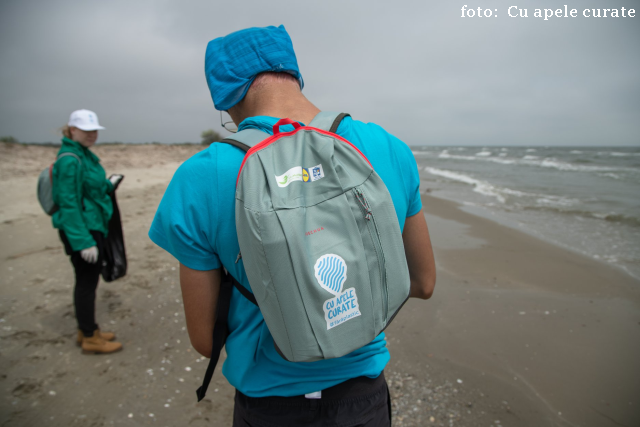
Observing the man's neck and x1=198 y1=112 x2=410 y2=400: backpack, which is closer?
x1=198 y1=112 x2=410 y2=400: backpack

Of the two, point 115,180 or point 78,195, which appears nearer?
point 78,195

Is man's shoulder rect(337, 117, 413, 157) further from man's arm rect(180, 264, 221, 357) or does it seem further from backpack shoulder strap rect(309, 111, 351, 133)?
man's arm rect(180, 264, 221, 357)

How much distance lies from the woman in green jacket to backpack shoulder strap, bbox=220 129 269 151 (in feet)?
8.30

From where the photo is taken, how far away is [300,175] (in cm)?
84

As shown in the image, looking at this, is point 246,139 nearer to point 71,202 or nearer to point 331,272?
point 331,272

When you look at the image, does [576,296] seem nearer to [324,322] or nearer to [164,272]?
[324,322]

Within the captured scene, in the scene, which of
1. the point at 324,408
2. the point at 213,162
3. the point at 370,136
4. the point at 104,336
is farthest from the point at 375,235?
the point at 104,336

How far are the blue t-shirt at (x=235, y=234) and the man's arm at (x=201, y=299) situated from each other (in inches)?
1.4

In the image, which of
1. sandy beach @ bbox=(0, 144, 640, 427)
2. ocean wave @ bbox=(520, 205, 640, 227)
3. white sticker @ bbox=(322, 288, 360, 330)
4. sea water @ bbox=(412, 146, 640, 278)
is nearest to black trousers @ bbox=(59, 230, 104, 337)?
sandy beach @ bbox=(0, 144, 640, 427)

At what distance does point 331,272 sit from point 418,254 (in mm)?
520

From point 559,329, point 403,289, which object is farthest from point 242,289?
point 559,329

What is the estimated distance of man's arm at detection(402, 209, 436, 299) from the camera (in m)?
1.20

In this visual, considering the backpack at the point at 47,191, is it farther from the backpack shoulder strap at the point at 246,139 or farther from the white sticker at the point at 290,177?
the white sticker at the point at 290,177

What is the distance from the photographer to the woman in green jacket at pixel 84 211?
2.72m
